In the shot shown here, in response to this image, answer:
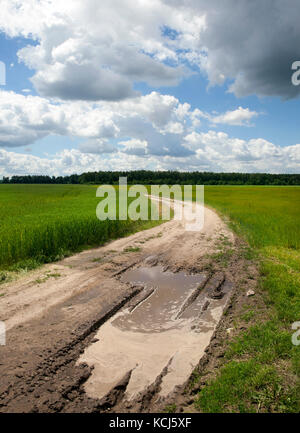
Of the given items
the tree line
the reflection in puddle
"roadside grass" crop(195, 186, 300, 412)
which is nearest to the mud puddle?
the reflection in puddle

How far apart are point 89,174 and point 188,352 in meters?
160

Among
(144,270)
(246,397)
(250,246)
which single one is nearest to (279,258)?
(250,246)

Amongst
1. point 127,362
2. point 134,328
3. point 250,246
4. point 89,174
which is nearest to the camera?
point 127,362

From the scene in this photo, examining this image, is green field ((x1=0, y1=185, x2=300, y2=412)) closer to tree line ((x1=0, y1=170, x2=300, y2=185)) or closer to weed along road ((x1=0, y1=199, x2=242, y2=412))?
weed along road ((x1=0, y1=199, x2=242, y2=412))

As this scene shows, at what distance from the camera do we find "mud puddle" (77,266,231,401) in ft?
13.6

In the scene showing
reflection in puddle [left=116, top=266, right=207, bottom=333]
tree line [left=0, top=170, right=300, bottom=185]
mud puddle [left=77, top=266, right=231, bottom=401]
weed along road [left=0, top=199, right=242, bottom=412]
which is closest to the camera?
weed along road [left=0, top=199, right=242, bottom=412]

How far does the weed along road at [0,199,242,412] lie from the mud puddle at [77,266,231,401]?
2cm

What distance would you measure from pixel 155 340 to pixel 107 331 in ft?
3.19

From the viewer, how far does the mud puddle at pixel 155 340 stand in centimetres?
414

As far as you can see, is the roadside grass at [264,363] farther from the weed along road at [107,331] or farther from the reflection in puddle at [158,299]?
the reflection in puddle at [158,299]

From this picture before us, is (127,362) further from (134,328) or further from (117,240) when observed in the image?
(117,240)

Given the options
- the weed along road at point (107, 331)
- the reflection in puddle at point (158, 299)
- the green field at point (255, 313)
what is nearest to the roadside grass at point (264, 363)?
the green field at point (255, 313)

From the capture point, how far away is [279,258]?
35.6 ft

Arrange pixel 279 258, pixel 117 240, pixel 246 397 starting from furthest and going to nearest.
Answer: pixel 117 240 < pixel 279 258 < pixel 246 397
